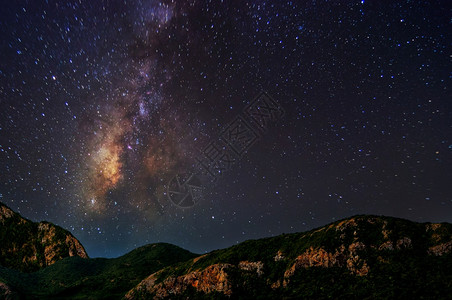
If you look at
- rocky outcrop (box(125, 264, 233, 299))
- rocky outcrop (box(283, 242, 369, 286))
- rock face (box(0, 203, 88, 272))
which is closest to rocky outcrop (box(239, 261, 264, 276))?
rocky outcrop (box(125, 264, 233, 299))

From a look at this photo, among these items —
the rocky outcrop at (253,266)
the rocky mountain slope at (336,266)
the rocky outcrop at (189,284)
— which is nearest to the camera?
the rocky mountain slope at (336,266)

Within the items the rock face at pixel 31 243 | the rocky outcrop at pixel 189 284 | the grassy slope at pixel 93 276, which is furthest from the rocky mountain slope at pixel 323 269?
the rock face at pixel 31 243

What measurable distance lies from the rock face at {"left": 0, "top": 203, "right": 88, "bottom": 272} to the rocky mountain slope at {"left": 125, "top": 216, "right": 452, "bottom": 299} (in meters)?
75.7

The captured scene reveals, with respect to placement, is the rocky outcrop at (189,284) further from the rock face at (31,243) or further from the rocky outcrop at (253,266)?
the rock face at (31,243)

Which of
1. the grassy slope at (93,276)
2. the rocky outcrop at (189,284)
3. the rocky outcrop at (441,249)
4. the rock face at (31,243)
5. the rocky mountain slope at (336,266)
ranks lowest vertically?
the rocky outcrop at (441,249)

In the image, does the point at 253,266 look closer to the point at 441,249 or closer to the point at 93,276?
the point at 441,249

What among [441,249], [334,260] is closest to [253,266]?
[334,260]

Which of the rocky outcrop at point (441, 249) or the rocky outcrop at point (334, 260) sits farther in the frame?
the rocky outcrop at point (334, 260)

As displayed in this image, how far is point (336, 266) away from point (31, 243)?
108447mm

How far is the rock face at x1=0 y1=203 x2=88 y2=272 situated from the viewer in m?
74.3

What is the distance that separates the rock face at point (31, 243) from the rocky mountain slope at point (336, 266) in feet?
248

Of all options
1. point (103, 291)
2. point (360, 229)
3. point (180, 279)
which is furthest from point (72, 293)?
point (360, 229)

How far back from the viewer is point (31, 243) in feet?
260

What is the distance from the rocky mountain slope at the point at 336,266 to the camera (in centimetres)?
1376
